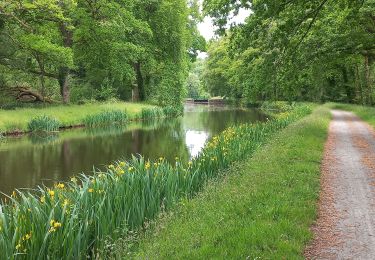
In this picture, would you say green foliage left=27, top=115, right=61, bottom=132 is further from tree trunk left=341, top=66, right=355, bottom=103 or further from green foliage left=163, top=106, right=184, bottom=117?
tree trunk left=341, top=66, right=355, bottom=103

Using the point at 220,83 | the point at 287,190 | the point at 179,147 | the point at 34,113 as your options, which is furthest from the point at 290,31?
the point at 220,83

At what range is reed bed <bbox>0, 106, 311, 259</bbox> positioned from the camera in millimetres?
5035

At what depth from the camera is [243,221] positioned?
588 centimetres

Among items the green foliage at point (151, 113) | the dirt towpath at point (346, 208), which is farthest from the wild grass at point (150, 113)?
the dirt towpath at point (346, 208)

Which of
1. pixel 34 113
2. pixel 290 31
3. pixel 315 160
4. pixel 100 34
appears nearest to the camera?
pixel 315 160

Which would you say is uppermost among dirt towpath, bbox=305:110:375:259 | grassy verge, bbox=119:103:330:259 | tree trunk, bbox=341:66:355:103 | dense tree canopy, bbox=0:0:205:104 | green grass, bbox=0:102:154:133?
dense tree canopy, bbox=0:0:205:104

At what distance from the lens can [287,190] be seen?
24.5 feet

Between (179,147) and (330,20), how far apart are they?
10.3 metres

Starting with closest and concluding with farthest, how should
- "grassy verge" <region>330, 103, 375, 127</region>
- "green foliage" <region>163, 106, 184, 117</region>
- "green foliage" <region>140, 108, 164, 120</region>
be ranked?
"grassy verge" <region>330, 103, 375, 127</region> < "green foliage" <region>140, 108, 164, 120</region> < "green foliage" <region>163, 106, 184, 117</region>

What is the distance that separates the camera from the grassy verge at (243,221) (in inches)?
196

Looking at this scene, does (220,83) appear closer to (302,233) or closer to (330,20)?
(330,20)

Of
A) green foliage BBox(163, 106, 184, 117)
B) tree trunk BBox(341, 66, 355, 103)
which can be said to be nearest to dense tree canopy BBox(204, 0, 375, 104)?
green foliage BBox(163, 106, 184, 117)

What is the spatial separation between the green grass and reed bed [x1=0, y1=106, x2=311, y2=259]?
16.5 m

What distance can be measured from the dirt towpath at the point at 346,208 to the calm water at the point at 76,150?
4.58 metres
